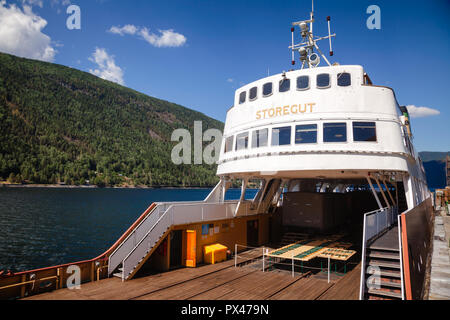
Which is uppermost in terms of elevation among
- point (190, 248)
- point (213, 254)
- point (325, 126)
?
point (325, 126)

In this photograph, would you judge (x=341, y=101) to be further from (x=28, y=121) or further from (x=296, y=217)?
(x=28, y=121)

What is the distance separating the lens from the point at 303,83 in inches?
501

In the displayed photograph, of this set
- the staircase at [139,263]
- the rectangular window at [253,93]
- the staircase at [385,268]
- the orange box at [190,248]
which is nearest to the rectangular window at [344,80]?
the rectangular window at [253,93]

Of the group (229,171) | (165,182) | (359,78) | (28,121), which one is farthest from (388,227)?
(28,121)

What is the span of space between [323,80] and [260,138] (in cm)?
361

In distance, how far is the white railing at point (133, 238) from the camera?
11.5 m

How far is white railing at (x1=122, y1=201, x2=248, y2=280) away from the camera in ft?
36.3

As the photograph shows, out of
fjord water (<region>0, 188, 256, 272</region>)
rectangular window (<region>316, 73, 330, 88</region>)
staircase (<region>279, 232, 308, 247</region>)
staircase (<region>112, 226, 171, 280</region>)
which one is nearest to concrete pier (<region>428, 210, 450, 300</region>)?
staircase (<region>279, 232, 308, 247</region>)

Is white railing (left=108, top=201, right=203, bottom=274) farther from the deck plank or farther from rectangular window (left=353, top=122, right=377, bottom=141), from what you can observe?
rectangular window (left=353, top=122, right=377, bottom=141)

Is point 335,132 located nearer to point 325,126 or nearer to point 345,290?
point 325,126

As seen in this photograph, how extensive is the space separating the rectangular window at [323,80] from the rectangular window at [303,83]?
18.0 inches

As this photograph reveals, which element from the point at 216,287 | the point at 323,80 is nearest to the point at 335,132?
the point at 323,80

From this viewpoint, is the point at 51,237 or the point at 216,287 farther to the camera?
the point at 51,237
